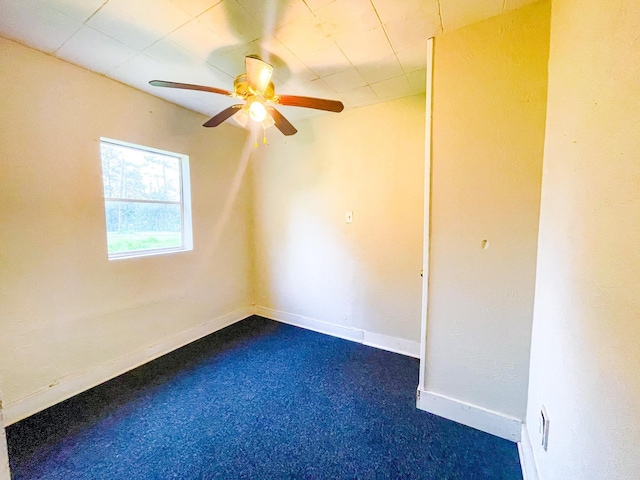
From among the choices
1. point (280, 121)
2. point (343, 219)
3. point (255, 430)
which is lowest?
point (255, 430)

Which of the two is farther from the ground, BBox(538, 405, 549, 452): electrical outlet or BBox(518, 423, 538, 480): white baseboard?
BBox(538, 405, 549, 452): electrical outlet

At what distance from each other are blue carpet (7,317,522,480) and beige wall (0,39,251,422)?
36cm

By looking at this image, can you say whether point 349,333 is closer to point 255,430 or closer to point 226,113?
point 255,430

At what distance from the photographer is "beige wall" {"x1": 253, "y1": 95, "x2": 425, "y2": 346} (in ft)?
Answer: 7.86

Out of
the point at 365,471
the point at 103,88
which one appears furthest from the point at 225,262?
the point at 365,471

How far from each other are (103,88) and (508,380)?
11.4ft

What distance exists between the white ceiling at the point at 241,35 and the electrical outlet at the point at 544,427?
1.96 metres

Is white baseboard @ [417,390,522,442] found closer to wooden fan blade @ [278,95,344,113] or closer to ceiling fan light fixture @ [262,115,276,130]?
wooden fan blade @ [278,95,344,113]

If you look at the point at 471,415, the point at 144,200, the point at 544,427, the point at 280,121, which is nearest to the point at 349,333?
the point at 471,415

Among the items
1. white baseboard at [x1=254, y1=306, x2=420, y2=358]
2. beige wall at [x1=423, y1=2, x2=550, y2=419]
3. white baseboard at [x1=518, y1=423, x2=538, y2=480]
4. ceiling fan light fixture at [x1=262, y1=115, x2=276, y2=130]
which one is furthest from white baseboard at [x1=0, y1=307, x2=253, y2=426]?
white baseboard at [x1=518, y1=423, x2=538, y2=480]

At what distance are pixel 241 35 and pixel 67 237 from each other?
1.84 metres

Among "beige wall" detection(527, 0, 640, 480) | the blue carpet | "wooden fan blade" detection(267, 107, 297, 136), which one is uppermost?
"wooden fan blade" detection(267, 107, 297, 136)

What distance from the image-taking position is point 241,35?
1.54 m

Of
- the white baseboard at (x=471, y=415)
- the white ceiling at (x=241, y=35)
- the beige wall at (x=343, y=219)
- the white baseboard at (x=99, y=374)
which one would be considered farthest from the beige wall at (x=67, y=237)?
the white baseboard at (x=471, y=415)
